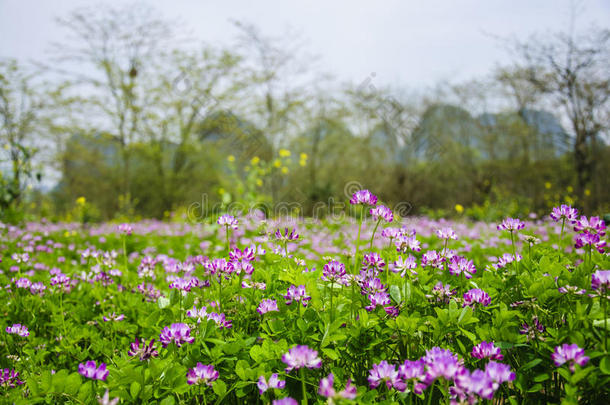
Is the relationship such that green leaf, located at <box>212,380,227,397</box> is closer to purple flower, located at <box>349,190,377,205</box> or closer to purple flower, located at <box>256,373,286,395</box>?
purple flower, located at <box>256,373,286,395</box>

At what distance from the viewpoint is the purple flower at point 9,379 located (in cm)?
151

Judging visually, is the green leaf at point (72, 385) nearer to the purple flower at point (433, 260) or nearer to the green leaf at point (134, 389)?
the green leaf at point (134, 389)

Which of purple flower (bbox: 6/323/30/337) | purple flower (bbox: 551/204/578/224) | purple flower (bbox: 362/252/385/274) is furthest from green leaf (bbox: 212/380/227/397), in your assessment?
purple flower (bbox: 551/204/578/224)

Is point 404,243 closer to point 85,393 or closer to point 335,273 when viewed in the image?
point 335,273

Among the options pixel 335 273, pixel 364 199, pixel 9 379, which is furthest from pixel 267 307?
pixel 9 379

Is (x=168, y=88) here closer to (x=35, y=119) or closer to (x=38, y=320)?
(x=35, y=119)

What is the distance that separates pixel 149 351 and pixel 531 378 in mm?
→ 1358

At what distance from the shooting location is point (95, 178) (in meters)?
17.2

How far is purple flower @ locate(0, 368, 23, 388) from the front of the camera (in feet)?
4.94

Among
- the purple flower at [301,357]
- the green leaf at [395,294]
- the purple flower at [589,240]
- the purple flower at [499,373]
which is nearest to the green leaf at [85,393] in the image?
the purple flower at [301,357]

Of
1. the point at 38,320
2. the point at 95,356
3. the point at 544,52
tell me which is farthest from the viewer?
the point at 544,52

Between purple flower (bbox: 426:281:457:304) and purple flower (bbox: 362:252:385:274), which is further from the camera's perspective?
purple flower (bbox: 362:252:385:274)

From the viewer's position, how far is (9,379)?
1.53m

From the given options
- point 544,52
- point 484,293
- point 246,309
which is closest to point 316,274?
point 246,309
